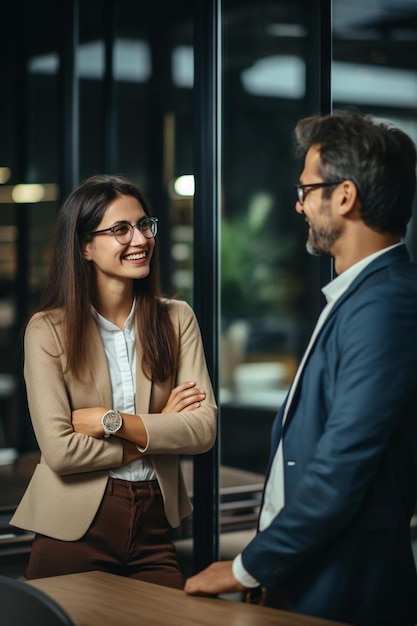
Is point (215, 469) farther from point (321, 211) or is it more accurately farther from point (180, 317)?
point (321, 211)

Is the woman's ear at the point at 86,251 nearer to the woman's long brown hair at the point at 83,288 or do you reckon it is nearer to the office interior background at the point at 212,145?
the woman's long brown hair at the point at 83,288

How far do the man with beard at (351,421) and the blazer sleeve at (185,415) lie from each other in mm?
709

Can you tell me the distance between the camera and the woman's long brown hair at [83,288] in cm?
271

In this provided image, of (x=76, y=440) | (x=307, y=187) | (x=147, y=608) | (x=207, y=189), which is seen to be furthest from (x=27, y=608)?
(x=207, y=189)

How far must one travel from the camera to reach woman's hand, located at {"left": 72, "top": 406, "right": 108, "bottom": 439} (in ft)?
8.61

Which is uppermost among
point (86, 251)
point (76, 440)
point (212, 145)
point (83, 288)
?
point (212, 145)

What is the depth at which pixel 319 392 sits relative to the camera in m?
1.89

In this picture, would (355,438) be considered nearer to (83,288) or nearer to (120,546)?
(120,546)

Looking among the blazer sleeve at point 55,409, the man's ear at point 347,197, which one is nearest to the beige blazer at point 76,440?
the blazer sleeve at point 55,409

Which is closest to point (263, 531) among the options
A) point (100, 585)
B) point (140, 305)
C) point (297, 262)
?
point (100, 585)

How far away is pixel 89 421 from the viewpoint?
2635mm

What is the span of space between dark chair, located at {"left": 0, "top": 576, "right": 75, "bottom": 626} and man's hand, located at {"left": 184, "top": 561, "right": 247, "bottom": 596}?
0.53m

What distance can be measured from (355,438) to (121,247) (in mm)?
1174

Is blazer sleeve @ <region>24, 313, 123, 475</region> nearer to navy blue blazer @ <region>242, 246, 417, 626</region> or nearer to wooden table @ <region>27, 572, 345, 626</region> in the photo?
wooden table @ <region>27, 572, 345, 626</region>
